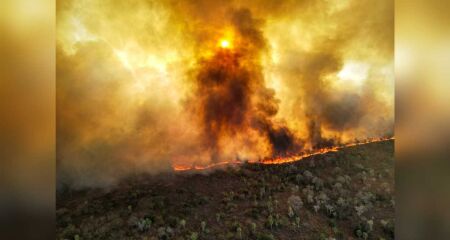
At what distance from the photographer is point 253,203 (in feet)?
9.97

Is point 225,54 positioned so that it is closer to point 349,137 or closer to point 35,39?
point 349,137

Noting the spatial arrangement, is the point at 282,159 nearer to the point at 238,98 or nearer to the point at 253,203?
the point at 253,203

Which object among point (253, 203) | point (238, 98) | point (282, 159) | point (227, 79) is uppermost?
point (227, 79)

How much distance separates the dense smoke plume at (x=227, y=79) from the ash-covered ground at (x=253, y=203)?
0.47ft

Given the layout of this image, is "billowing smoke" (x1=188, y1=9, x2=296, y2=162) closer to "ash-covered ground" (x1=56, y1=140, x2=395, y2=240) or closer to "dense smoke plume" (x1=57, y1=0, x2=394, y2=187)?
"dense smoke plume" (x1=57, y1=0, x2=394, y2=187)

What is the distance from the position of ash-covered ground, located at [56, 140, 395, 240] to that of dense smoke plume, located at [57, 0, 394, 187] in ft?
0.47

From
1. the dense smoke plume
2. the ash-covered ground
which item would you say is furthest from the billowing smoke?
the ash-covered ground

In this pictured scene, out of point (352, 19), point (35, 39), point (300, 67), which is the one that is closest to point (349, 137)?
point (300, 67)

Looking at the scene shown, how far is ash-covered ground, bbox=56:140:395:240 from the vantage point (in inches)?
114

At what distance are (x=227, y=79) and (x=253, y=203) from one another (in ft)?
3.37

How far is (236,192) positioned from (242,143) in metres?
0.40

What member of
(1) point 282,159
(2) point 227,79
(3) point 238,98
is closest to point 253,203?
(1) point 282,159

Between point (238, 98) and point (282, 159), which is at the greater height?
point (238, 98)

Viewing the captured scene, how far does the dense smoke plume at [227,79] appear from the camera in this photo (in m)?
2.98
